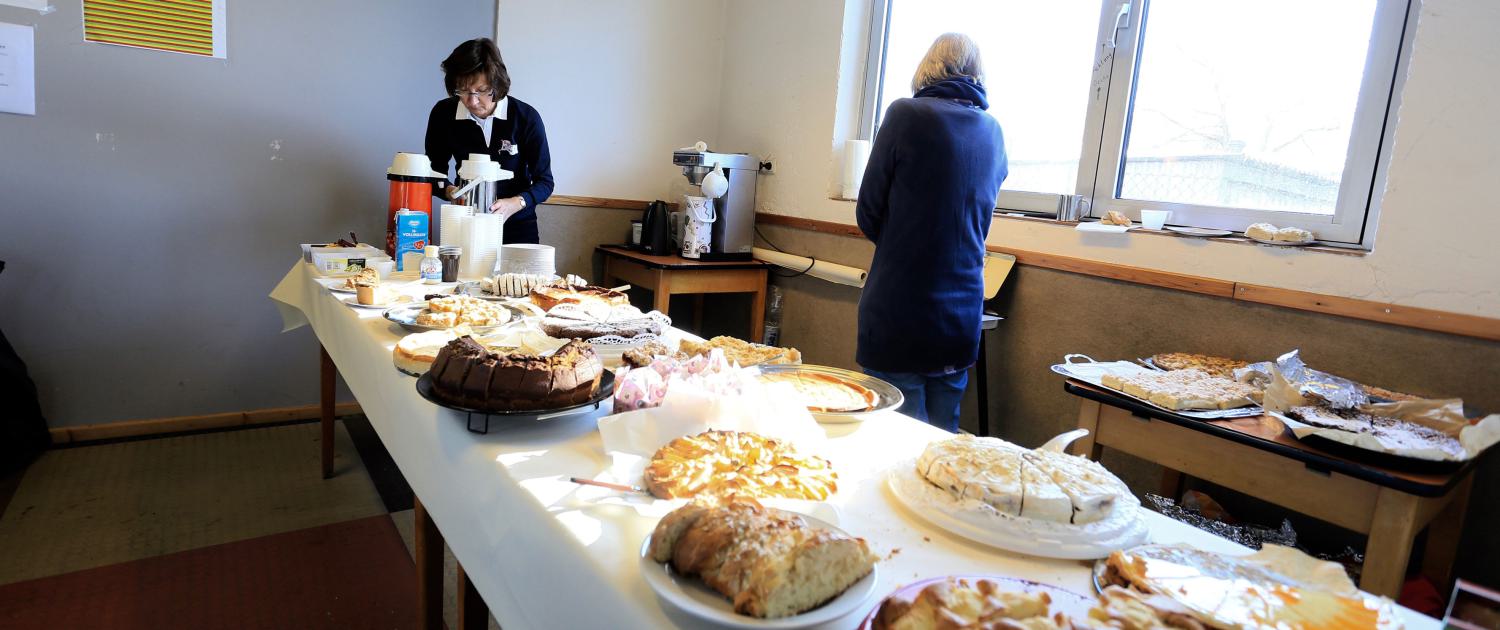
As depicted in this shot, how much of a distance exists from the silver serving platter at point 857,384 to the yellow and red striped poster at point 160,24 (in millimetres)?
2819

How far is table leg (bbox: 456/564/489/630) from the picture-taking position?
1.23 m

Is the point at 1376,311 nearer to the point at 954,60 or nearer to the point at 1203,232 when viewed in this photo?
the point at 1203,232

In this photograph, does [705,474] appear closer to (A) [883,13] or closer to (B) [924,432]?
(B) [924,432]

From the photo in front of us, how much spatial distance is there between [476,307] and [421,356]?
43cm

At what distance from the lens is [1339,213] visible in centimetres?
206

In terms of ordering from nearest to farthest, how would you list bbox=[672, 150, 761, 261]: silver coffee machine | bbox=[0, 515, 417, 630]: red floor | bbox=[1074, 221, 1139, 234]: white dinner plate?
1. bbox=[0, 515, 417, 630]: red floor
2. bbox=[1074, 221, 1139, 234]: white dinner plate
3. bbox=[672, 150, 761, 261]: silver coffee machine

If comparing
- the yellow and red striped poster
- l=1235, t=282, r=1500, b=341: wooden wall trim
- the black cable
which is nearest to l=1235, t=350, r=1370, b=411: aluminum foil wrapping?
l=1235, t=282, r=1500, b=341: wooden wall trim

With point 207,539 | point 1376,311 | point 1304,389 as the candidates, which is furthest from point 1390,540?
point 207,539

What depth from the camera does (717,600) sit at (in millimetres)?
655

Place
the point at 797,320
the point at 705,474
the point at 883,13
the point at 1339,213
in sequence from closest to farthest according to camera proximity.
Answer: the point at 705,474 < the point at 1339,213 < the point at 883,13 < the point at 797,320

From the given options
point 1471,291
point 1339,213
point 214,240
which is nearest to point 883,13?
point 1339,213

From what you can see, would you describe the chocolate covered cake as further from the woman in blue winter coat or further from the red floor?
the woman in blue winter coat

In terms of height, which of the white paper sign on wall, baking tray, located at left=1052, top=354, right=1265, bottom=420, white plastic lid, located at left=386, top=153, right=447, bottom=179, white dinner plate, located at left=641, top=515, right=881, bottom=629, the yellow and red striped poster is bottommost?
baking tray, located at left=1052, top=354, right=1265, bottom=420

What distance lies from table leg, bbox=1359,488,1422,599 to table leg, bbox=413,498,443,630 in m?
1.67
